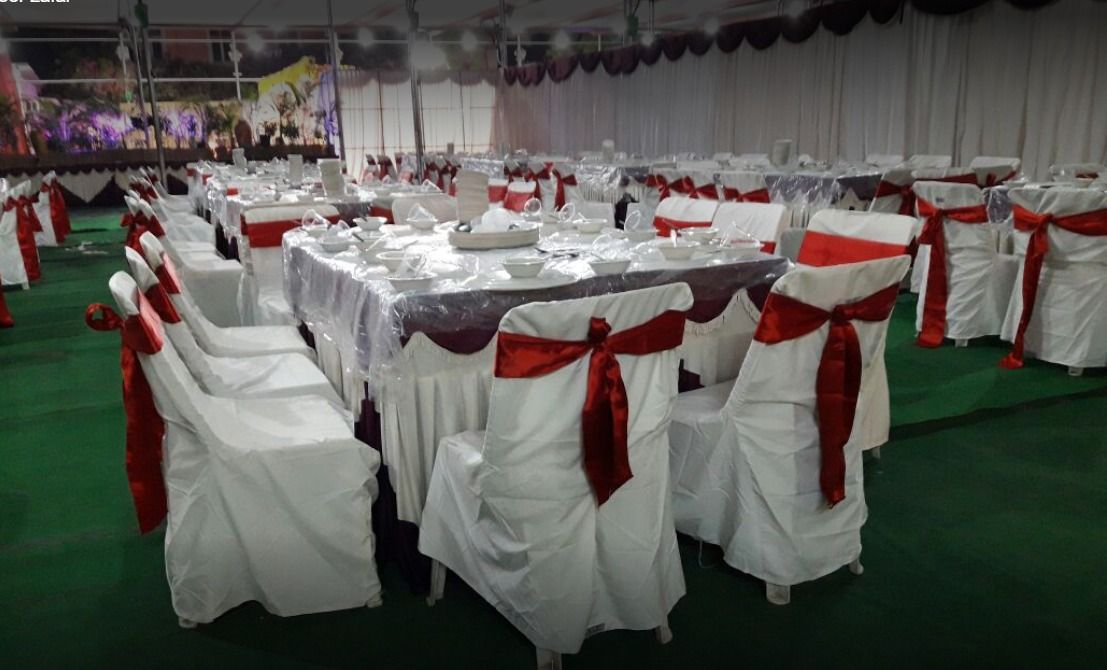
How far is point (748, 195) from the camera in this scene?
252 inches

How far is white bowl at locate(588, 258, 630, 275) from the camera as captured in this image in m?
2.60

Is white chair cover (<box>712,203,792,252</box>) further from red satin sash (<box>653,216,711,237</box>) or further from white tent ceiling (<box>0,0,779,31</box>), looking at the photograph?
white tent ceiling (<box>0,0,779,31</box>)

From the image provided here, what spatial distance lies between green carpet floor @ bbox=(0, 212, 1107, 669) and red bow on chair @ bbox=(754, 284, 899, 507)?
409 mm

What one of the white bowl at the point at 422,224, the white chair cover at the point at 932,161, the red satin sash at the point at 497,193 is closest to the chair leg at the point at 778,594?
the white bowl at the point at 422,224

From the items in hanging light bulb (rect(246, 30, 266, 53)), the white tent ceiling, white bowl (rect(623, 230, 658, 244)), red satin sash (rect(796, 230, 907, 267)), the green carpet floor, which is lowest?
the green carpet floor

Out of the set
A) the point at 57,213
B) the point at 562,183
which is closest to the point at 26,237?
the point at 57,213

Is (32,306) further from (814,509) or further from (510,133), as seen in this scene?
(510,133)

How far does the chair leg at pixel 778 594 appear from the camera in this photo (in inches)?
91.5

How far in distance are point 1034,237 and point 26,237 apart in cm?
818

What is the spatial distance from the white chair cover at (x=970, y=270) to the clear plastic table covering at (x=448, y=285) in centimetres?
229

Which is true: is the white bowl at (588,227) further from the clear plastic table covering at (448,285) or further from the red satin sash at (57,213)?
the red satin sash at (57,213)

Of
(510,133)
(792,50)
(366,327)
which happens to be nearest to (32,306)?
→ (366,327)

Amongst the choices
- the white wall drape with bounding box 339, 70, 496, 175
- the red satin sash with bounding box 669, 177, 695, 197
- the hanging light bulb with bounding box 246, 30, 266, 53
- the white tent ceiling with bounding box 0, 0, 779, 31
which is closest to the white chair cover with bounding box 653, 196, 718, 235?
the red satin sash with bounding box 669, 177, 695, 197

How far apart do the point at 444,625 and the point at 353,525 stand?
14.7 inches
